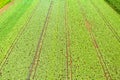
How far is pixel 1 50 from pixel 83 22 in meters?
7.28

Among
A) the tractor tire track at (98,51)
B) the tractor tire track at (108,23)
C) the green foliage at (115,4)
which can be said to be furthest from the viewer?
the green foliage at (115,4)

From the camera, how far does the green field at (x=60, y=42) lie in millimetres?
10109

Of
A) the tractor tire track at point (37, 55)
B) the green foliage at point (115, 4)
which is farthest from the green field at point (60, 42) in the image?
the green foliage at point (115, 4)

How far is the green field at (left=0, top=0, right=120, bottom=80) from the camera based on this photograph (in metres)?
10.1

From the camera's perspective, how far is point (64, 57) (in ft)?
37.1

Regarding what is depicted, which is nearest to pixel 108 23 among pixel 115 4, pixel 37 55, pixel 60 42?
pixel 115 4

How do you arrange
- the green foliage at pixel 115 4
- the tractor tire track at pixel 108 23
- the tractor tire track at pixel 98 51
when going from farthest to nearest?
the green foliage at pixel 115 4, the tractor tire track at pixel 108 23, the tractor tire track at pixel 98 51

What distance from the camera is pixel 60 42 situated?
13.0 metres

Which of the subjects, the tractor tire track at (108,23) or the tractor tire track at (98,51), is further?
the tractor tire track at (108,23)

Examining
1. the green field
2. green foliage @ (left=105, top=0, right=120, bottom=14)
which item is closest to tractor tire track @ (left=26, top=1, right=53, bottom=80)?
the green field

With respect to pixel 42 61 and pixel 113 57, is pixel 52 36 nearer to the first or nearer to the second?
pixel 42 61

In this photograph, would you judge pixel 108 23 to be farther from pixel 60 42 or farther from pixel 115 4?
pixel 60 42

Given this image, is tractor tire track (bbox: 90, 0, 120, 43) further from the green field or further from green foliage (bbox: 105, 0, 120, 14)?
green foliage (bbox: 105, 0, 120, 14)

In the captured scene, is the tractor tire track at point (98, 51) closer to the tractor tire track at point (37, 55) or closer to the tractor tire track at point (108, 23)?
the tractor tire track at point (108, 23)
